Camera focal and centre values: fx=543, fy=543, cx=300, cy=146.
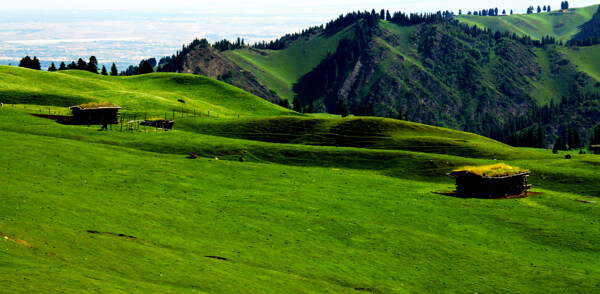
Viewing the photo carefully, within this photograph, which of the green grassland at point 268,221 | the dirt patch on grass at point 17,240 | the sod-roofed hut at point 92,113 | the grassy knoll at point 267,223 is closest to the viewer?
the dirt patch on grass at point 17,240

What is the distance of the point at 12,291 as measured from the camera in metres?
29.6

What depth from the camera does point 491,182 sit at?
78.4 m

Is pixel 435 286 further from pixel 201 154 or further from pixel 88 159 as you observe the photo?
pixel 201 154

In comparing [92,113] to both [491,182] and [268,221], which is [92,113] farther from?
[491,182]

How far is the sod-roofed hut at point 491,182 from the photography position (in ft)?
256

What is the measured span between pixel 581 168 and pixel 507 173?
2393cm

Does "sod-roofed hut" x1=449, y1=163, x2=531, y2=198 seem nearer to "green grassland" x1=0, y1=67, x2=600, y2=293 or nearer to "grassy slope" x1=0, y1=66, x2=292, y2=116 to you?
"green grassland" x1=0, y1=67, x2=600, y2=293

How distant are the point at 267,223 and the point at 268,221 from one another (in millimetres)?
790

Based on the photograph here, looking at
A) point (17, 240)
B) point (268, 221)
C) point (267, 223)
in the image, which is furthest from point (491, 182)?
point (17, 240)

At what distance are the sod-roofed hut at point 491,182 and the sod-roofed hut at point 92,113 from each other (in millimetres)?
70856

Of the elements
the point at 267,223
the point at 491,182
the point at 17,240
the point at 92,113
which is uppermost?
the point at 92,113

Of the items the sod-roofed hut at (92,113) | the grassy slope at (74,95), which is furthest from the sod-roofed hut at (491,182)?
the grassy slope at (74,95)

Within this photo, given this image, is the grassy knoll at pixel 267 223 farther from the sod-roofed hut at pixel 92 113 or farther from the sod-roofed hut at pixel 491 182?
the sod-roofed hut at pixel 92 113

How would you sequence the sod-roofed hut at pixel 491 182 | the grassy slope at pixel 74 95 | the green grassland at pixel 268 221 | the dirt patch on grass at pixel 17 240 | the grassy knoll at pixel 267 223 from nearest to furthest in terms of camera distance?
the dirt patch on grass at pixel 17 240, the grassy knoll at pixel 267 223, the green grassland at pixel 268 221, the sod-roofed hut at pixel 491 182, the grassy slope at pixel 74 95
